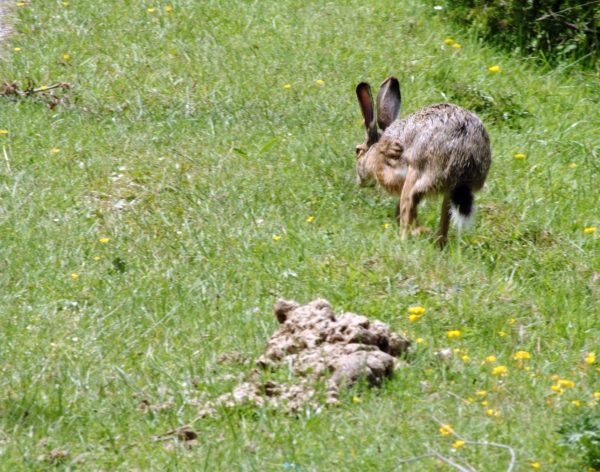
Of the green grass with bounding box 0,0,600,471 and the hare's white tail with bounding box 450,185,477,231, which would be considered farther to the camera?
the hare's white tail with bounding box 450,185,477,231

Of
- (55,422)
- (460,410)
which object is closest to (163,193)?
(55,422)

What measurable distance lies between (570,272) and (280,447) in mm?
2794

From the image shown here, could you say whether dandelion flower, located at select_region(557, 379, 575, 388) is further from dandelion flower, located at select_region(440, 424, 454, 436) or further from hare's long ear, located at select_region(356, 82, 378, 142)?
hare's long ear, located at select_region(356, 82, 378, 142)

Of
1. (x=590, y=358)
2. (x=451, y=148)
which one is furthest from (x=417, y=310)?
(x=451, y=148)

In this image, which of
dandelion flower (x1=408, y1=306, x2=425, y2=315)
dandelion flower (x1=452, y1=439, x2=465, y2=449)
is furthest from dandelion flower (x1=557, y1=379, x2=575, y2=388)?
dandelion flower (x1=408, y1=306, x2=425, y2=315)

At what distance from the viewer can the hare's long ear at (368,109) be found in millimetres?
7711

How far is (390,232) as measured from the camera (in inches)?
268

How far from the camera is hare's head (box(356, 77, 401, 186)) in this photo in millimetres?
7570

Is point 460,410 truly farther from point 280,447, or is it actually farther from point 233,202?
point 233,202

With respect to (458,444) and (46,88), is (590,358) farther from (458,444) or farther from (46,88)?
(46,88)

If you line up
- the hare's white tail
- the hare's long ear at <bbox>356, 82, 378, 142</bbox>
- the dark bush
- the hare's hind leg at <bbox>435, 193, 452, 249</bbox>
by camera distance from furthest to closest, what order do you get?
the dark bush → the hare's long ear at <bbox>356, 82, 378, 142</bbox> → the hare's hind leg at <bbox>435, 193, 452, 249</bbox> → the hare's white tail

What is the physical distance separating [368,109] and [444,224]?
143 cm

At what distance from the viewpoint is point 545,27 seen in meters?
9.70

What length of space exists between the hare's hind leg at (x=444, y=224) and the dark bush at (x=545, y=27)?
11.4ft
